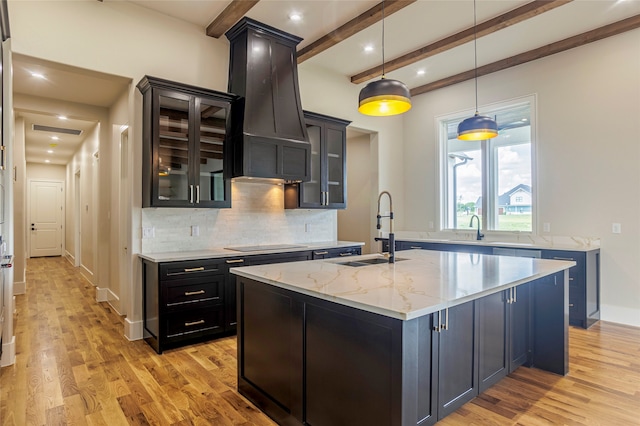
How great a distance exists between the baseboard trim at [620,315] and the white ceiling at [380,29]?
3.23 m

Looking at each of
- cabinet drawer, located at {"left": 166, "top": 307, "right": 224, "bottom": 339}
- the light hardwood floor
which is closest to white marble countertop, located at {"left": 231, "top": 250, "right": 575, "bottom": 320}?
the light hardwood floor

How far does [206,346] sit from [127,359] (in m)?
0.67

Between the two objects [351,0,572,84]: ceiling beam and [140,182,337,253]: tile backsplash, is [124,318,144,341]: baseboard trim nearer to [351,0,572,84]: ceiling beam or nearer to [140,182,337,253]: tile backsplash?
[140,182,337,253]: tile backsplash

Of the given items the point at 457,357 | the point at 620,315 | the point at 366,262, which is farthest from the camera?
the point at 620,315

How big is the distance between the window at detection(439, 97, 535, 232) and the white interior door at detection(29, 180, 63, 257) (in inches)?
431

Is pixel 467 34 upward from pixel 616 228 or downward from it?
upward

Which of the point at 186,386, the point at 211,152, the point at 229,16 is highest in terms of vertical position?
the point at 229,16

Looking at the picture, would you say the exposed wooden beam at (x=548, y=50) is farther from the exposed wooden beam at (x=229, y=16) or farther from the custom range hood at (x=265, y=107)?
the exposed wooden beam at (x=229, y=16)

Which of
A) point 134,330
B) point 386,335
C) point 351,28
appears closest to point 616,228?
point 351,28

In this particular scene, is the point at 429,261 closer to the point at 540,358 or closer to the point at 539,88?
the point at 540,358

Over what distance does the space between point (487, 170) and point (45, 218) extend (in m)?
11.8

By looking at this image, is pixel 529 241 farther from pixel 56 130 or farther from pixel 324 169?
pixel 56 130

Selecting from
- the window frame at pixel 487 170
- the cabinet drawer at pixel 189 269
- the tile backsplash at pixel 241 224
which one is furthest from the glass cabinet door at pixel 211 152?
the window frame at pixel 487 170

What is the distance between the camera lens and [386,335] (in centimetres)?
157
